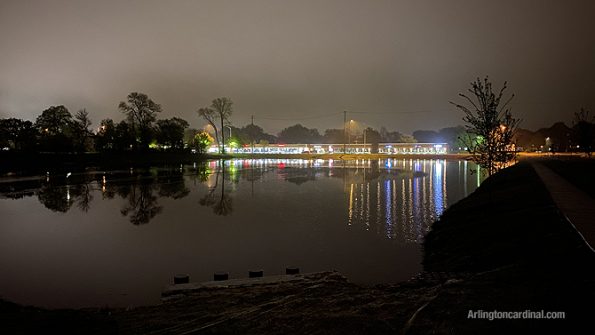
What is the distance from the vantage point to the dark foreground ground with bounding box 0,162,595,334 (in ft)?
18.0

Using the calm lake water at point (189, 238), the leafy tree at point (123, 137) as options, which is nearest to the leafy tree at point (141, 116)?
the leafy tree at point (123, 137)

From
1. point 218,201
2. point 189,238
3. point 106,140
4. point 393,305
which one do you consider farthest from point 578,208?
point 106,140

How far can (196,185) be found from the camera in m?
36.1

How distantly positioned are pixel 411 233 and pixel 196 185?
Answer: 24974 mm

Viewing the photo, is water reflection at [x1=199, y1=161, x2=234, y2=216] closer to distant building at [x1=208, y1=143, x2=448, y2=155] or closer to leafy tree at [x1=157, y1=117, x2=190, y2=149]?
leafy tree at [x1=157, y1=117, x2=190, y2=149]

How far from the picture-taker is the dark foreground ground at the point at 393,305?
549cm

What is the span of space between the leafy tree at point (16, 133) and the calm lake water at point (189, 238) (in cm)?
6371

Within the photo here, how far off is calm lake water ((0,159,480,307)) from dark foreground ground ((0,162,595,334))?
6.33ft

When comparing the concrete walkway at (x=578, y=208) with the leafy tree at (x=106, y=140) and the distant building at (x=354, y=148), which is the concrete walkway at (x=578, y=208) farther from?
the distant building at (x=354, y=148)

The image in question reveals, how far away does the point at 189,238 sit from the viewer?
15867mm

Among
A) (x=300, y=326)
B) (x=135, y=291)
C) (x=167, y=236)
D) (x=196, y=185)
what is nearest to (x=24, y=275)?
(x=135, y=291)

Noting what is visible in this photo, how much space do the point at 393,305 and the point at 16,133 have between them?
10579 centimetres

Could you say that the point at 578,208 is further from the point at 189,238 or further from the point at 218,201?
the point at 218,201

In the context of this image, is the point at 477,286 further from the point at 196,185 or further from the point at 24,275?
the point at 196,185
